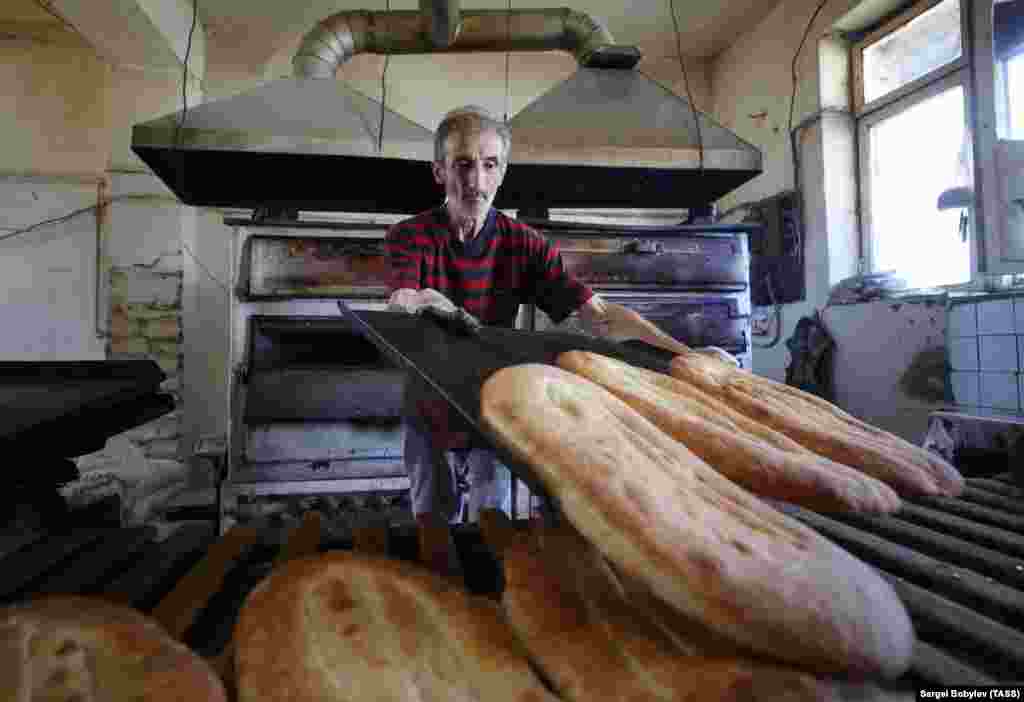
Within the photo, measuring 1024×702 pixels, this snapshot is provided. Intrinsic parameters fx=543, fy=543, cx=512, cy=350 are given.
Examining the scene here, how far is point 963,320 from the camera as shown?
223 centimetres

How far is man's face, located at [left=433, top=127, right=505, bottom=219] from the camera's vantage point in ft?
4.99

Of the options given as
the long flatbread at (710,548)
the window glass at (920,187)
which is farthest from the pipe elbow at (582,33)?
the long flatbread at (710,548)

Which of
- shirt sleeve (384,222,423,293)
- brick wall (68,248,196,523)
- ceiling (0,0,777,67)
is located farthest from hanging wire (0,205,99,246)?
shirt sleeve (384,222,423,293)

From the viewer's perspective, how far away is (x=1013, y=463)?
0.90 m

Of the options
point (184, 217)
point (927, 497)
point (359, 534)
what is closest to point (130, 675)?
point (359, 534)

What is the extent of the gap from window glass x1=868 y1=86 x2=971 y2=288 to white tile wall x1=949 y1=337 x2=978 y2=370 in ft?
2.58

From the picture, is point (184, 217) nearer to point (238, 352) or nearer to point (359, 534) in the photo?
point (238, 352)

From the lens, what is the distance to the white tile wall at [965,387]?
220 centimetres

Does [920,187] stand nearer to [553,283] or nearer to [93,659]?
[553,283]

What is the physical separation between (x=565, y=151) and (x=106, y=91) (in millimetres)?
3041

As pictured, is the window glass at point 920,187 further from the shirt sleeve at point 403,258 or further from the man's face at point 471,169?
the shirt sleeve at point 403,258

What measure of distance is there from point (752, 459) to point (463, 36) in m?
3.09

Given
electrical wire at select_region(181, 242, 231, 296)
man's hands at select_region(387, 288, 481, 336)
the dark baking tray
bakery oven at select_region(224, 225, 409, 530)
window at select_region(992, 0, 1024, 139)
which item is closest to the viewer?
the dark baking tray

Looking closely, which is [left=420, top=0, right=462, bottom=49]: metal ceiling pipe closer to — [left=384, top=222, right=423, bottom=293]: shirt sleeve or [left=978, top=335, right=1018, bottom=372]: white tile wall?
[left=384, top=222, right=423, bottom=293]: shirt sleeve
